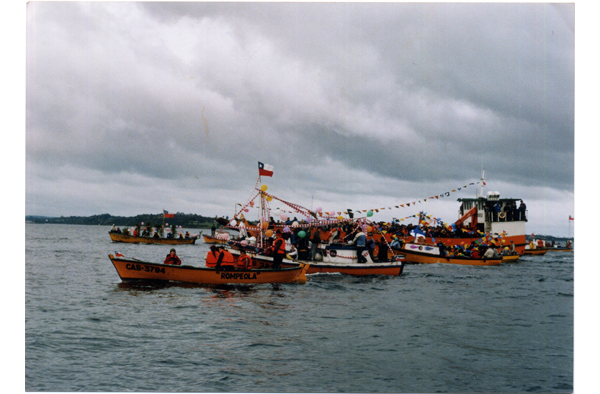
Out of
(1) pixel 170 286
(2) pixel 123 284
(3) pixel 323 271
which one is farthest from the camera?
(3) pixel 323 271

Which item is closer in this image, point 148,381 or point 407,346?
point 148,381

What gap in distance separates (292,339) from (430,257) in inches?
1176

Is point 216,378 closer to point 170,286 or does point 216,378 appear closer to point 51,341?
point 51,341

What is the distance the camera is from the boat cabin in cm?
5309

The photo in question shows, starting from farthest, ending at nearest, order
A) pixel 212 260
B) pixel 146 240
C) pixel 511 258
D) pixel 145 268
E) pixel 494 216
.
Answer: pixel 146 240, pixel 494 216, pixel 511 258, pixel 212 260, pixel 145 268

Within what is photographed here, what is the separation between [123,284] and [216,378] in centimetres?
1529

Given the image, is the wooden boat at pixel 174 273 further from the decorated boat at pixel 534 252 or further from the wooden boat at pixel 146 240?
the decorated boat at pixel 534 252

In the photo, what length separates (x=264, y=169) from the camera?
2666 centimetres

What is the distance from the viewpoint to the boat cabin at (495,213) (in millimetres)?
53094

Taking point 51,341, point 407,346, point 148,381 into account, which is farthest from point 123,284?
point 407,346

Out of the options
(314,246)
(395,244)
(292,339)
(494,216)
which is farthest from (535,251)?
(292,339)

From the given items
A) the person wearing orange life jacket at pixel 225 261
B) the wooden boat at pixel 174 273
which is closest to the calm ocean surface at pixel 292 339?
the wooden boat at pixel 174 273

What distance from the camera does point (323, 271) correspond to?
98.0 feet

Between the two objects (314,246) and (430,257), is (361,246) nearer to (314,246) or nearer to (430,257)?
(314,246)
